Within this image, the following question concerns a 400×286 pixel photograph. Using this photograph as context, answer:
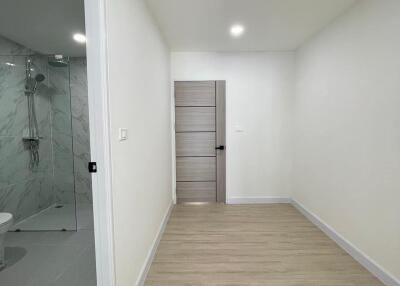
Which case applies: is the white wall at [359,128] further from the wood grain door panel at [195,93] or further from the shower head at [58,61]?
the shower head at [58,61]

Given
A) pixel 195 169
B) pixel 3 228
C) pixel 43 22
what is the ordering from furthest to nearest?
pixel 195 169 → pixel 43 22 → pixel 3 228

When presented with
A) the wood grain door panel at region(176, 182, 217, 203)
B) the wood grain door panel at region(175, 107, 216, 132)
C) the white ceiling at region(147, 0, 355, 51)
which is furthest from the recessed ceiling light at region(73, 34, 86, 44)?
the wood grain door panel at region(176, 182, 217, 203)

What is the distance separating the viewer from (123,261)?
5.12 feet

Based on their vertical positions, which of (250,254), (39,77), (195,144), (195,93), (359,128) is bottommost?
(250,254)

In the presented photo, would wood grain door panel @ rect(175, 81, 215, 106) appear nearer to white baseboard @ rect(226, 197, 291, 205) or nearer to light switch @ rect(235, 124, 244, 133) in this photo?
light switch @ rect(235, 124, 244, 133)

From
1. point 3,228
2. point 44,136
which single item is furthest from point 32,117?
point 3,228

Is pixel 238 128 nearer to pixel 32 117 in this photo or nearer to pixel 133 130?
pixel 133 130

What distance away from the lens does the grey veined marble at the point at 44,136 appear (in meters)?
3.02

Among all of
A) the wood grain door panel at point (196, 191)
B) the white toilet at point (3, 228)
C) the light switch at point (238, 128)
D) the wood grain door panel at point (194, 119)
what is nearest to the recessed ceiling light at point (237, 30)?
the wood grain door panel at point (194, 119)

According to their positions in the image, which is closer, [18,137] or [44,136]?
[18,137]

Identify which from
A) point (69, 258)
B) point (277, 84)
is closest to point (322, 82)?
point (277, 84)

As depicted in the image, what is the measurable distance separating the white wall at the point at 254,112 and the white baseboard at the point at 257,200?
0.05 m

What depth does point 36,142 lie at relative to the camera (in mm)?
3422

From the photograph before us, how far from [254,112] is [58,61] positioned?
3.14 metres
